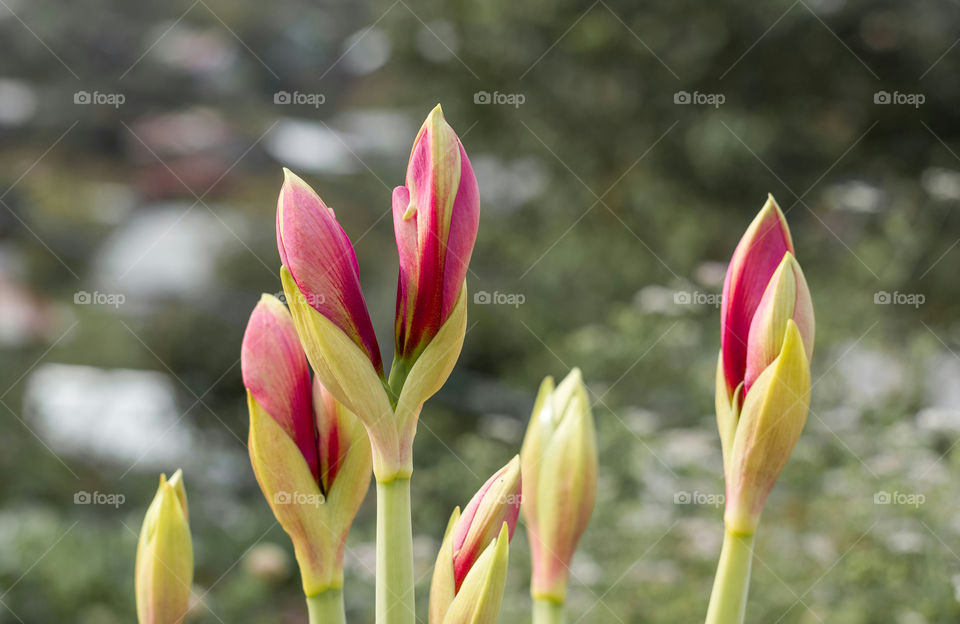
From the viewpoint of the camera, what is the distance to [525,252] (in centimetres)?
274

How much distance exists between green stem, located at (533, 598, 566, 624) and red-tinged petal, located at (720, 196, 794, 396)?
0.12m

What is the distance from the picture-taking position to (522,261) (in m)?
2.76

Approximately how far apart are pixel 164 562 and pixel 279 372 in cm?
10

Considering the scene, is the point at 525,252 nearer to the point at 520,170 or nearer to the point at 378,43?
the point at 520,170

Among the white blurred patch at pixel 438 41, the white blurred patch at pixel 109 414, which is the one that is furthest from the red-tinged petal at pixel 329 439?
the white blurred patch at pixel 438 41

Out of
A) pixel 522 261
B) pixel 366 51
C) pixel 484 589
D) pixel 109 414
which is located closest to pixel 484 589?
pixel 484 589

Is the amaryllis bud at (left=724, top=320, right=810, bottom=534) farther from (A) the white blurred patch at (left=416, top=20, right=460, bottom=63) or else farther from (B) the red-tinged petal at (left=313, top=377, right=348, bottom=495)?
(A) the white blurred patch at (left=416, top=20, right=460, bottom=63)

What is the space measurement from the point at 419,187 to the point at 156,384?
264 centimetres

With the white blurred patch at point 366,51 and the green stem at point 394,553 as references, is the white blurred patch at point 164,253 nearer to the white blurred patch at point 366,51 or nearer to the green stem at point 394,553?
the white blurred patch at point 366,51

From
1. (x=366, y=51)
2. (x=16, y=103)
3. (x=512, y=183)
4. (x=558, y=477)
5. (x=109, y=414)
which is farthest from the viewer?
(x=16, y=103)

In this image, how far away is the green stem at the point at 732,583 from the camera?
1.13ft

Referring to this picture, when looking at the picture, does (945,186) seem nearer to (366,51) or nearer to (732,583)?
(732,583)

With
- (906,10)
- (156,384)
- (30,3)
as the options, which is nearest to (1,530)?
(156,384)

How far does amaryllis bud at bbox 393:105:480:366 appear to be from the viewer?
0.36m
